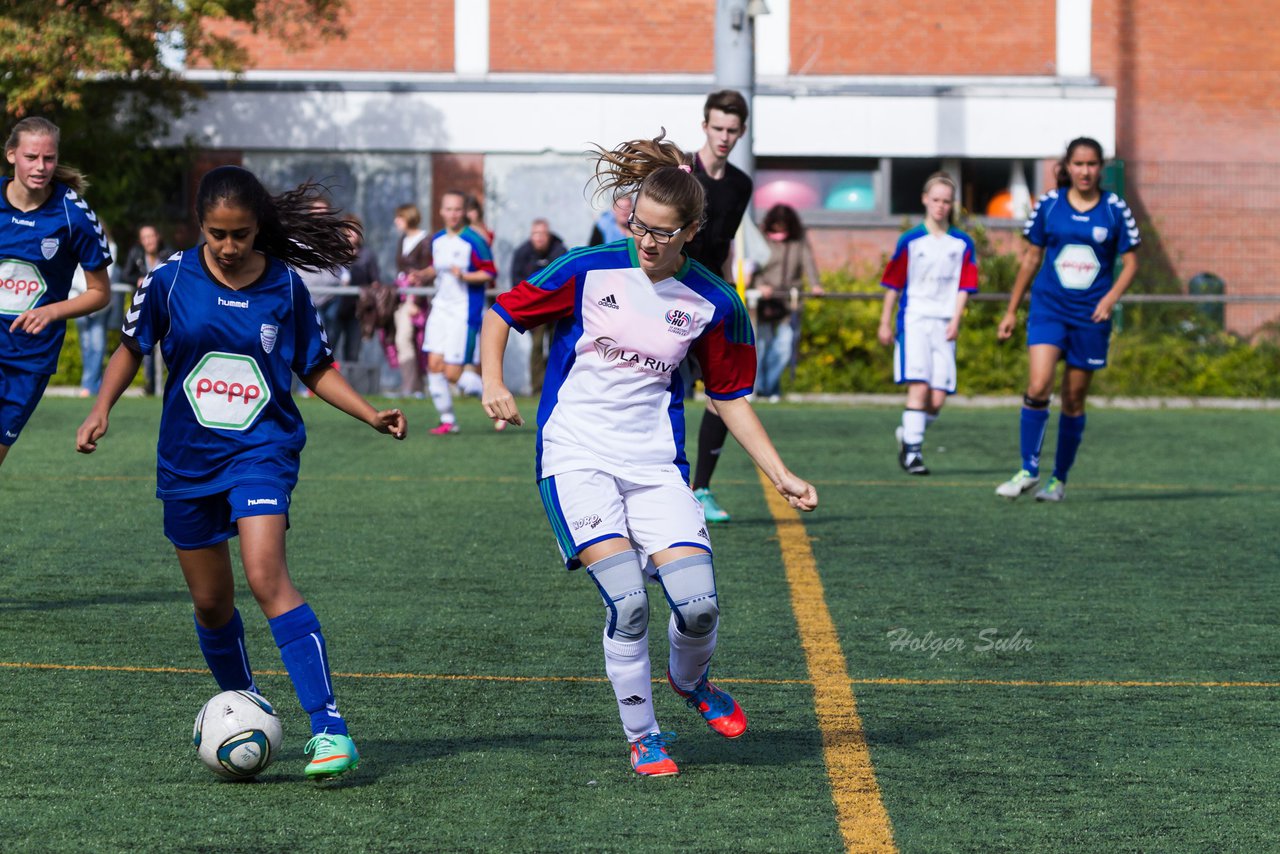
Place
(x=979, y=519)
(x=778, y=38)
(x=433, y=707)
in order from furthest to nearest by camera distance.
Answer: (x=778, y=38) < (x=979, y=519) < (x=433, y=707)

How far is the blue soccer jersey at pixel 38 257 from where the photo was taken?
25.3 feet

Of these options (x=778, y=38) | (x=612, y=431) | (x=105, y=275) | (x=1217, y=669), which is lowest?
(x=1217, y=669)

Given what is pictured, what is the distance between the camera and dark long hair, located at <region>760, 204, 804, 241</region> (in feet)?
61.9

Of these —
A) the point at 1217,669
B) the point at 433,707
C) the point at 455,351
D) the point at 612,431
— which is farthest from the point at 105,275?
the point at 455,351

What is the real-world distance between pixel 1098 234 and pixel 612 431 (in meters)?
6.45

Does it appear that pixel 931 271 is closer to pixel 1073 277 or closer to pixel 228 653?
pixel 1073 277

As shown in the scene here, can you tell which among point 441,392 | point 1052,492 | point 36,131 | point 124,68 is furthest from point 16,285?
point 124,68

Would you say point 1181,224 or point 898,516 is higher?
point 1181,224

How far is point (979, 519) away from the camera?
10.5 m

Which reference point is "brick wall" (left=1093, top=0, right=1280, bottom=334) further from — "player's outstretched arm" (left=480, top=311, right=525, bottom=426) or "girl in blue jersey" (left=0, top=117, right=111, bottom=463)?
"player's outstretched arm" (left=480, top=311, right=525, bottom=426)

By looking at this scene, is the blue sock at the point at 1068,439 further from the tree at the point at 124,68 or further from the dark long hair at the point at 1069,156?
the tree at the point at 124,68

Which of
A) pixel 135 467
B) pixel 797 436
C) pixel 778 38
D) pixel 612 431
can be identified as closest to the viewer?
pixel 612 431

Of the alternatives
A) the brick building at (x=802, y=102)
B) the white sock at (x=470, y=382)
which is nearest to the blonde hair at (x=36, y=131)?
the white sock at (x=470, y=382)

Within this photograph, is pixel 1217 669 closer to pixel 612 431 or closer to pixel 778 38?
pixel 612 431
